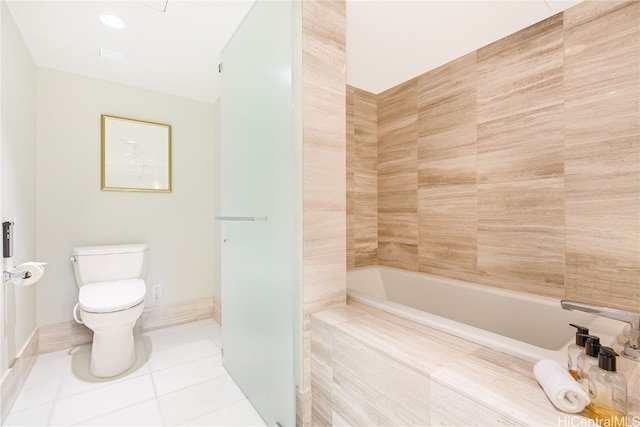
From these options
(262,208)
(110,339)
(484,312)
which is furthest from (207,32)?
(484,312)

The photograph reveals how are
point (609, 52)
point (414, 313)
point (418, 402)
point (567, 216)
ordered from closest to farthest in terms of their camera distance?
1. point (418, 402)
2. point (414, 313)
3. point (609, 52)
4. point (567, 216)

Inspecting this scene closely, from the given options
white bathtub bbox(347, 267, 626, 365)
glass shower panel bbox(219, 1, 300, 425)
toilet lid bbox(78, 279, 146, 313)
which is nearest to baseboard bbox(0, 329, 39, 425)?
toilet lid bbox(78, 279, 146, 313)

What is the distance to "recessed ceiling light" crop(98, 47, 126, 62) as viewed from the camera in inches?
73.9

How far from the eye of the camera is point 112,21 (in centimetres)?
162

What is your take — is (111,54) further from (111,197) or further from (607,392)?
(607,392)

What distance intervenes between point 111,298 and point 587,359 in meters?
2.33

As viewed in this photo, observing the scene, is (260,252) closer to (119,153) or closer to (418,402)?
(418,402)

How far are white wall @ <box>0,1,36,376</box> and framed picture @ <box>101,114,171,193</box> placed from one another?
43 centimetres

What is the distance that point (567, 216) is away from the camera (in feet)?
4.99

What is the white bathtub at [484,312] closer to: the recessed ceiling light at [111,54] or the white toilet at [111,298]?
the white toilet at [111,298]

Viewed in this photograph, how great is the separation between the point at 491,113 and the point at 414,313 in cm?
143

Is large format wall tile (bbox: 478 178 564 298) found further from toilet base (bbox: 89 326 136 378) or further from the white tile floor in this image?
toilet base (bbox: 89 326 136 378)

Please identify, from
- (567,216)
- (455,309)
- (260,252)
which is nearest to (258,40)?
(260,252)

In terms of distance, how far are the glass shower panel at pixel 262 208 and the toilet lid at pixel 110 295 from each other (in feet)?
2.11
